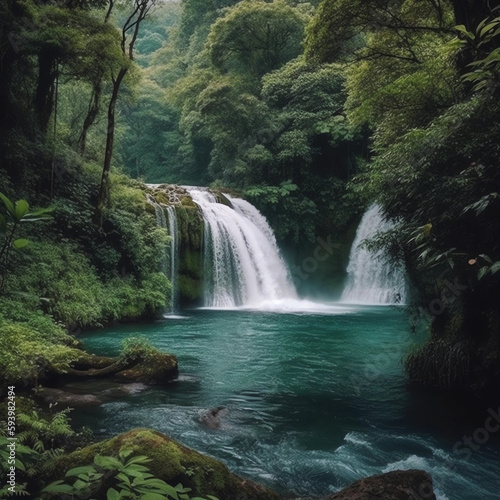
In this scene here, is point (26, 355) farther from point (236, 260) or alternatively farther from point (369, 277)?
point (369, 277)

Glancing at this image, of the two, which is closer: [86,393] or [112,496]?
[112,496]

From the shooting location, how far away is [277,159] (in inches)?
901

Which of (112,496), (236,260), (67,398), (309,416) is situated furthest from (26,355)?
(236,260)

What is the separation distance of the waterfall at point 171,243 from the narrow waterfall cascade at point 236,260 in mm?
1244

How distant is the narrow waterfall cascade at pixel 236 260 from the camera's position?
18.1 m

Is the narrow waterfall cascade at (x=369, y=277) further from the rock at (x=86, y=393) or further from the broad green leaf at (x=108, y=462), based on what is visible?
the broad green leaf at (x=108, y=462)

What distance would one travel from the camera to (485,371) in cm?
589

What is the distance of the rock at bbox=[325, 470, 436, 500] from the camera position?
342cm

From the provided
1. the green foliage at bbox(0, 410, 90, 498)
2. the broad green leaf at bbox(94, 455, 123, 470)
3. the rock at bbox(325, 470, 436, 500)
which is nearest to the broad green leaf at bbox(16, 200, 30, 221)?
the broad green leaf at bbox(94, 455, 123, 470)

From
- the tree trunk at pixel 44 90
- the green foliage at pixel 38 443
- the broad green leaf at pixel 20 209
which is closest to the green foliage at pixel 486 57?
the broad green leaf at pixel 20 209

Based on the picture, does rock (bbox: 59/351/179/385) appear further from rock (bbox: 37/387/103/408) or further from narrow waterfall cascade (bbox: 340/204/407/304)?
narrow waterfall cascade (bbox: 340/204/407/304)

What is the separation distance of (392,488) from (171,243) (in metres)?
14.6

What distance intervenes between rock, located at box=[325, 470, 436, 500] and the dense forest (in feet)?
6.07

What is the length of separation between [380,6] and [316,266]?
1465 cm
